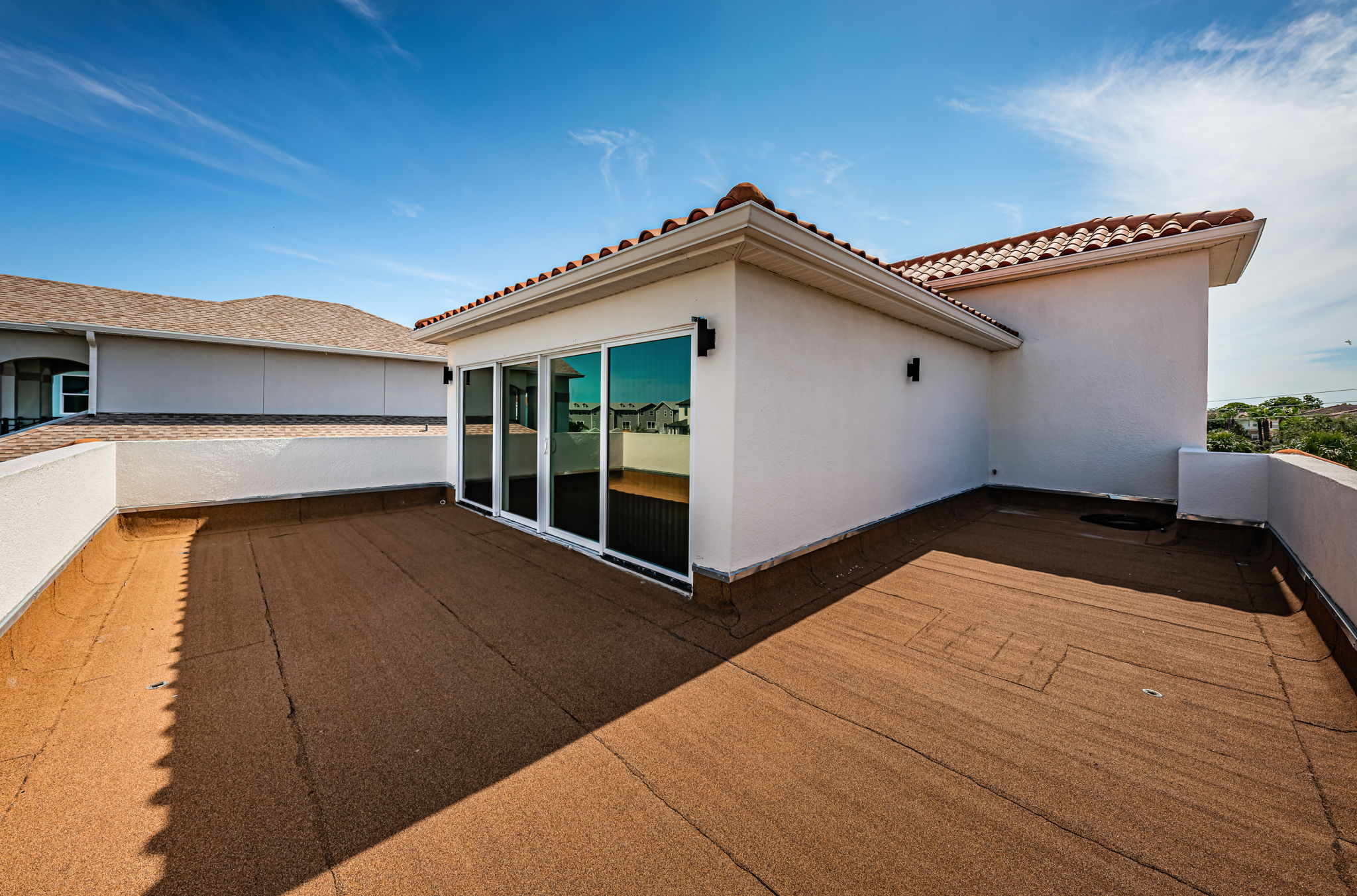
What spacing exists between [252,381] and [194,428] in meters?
2.03

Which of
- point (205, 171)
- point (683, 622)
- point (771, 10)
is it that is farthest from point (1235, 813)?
point (205, 171)

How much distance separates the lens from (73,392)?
11383mm

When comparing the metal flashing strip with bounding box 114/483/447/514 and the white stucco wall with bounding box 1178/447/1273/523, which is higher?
the white stucco wall with bounding box 1178/447/1273/523

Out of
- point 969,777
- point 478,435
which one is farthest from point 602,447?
point 969,777

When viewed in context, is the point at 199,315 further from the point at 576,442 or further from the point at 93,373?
the point at 576,442

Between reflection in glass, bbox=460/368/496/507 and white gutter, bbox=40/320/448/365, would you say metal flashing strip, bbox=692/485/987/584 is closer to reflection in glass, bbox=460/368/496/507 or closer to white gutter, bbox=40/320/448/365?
reflection in glass, bbox=460/368/496/507

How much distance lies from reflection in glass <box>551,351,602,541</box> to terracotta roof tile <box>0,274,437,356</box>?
4062mm

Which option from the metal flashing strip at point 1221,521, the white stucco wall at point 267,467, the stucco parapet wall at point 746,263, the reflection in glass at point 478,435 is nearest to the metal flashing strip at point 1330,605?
the metal flashing strip at point 1221,521

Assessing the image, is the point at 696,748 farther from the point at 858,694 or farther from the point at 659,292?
the point at 659,292

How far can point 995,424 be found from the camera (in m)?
7.46

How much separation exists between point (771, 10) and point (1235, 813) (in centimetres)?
745

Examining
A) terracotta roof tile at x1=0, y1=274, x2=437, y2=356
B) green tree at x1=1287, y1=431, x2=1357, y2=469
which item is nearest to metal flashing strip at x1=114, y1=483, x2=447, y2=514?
terracotta roof tile at x1=0, y1=274, x2=437, y2=356

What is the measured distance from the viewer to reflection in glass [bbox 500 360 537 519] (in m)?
5.67

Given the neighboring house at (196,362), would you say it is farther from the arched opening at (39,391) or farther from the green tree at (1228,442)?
the green tree at (1228,442)
